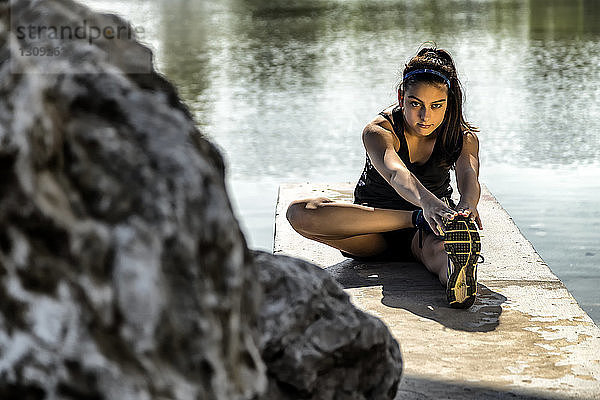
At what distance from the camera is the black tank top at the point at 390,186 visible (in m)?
3.11

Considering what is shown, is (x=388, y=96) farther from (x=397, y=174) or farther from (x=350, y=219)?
(x=397, y=174)

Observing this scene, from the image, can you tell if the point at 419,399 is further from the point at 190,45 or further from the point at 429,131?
the point at 190,45

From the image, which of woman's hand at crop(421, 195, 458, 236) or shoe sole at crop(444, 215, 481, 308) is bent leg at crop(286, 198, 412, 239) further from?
shoe sole at crop(444, 215, 481, 308)

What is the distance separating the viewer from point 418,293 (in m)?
2.87

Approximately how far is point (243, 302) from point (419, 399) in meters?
0.79

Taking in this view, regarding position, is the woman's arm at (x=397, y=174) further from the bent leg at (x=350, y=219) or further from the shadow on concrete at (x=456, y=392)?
the shadow on concrete at (x=456, y=392)

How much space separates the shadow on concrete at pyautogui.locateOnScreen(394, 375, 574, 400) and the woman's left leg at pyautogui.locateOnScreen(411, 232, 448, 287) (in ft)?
2.42

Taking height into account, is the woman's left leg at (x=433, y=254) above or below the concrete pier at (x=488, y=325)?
above

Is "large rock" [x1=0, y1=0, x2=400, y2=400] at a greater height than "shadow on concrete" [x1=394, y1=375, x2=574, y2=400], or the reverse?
"large rock" [x1=0, y1=0, x2=400, y2=400]

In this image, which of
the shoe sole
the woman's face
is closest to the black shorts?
the woman's face

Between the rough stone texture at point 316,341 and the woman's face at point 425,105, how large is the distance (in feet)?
4.23

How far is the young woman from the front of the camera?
9.18ft

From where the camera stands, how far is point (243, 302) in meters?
1.36

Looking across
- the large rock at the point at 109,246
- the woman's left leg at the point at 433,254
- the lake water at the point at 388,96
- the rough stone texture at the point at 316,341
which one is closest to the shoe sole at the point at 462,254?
the woman's left leg at the point at 433,254
